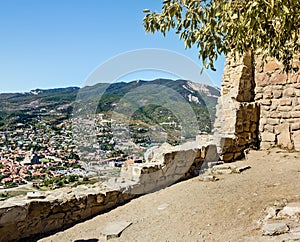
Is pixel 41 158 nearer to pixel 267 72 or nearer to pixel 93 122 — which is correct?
pixel 93 122

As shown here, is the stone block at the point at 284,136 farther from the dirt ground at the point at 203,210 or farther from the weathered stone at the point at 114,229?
the weathered stone at the point at 114,229

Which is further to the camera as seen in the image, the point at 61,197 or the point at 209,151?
the point at 209,151

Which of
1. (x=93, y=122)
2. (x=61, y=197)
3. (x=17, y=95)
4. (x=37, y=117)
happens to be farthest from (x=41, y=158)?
(x=17, y=95)

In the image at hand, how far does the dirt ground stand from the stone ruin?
0.28 metres

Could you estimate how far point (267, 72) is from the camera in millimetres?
8758

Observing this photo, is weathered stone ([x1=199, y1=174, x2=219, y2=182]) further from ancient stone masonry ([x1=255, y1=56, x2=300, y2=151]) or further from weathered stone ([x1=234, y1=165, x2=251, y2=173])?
ancient stone masonry ([x1=255, y1=56, x2=300, y2=151])

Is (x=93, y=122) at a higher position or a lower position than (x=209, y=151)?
higher

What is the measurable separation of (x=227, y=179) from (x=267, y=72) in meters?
3.66

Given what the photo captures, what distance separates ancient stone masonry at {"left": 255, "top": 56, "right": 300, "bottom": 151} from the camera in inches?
327

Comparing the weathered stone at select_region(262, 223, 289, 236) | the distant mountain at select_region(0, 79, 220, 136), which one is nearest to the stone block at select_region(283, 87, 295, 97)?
the distant mountain at select_region(0, 79, 220, 136)

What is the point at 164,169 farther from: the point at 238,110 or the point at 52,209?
the point at 238,110

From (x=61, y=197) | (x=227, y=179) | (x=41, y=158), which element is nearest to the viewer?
(x=61, y=197)

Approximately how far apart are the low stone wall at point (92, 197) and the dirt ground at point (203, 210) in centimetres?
23

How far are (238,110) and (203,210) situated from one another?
4254 millimetres
